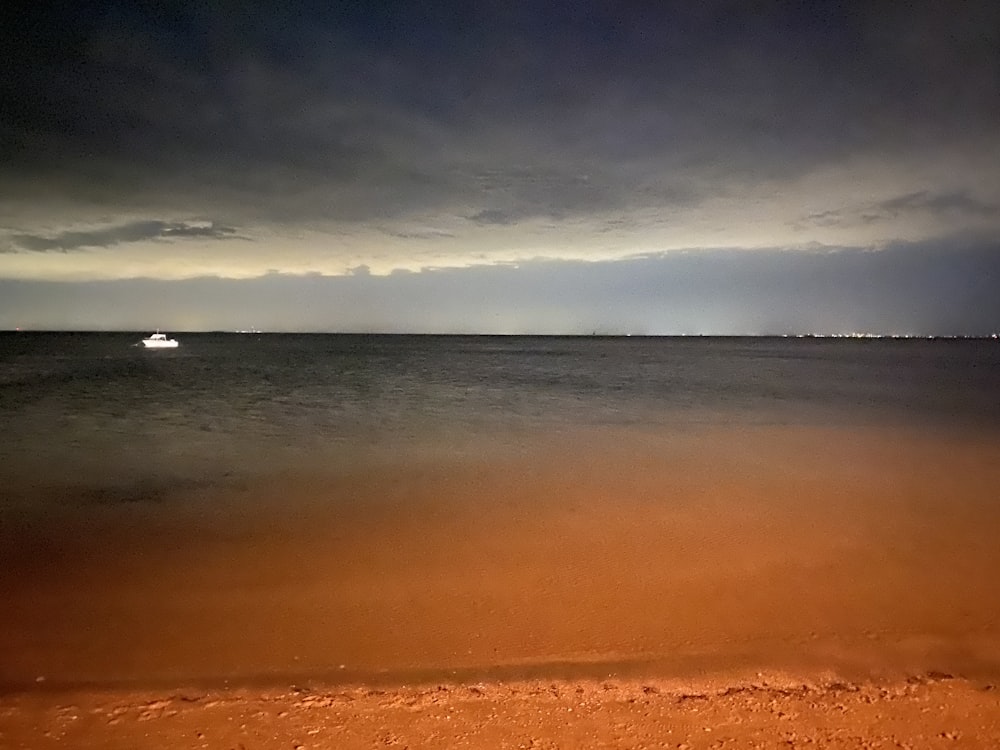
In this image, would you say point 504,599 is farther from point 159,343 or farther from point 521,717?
point 159,343

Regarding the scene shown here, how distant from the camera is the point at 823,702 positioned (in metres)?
4.61

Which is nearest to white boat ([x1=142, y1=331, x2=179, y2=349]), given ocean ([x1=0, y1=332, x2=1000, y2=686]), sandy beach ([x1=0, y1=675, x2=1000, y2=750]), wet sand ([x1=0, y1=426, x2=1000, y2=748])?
ocean ([x1=0, y1=332, x2=1000, y2=686])

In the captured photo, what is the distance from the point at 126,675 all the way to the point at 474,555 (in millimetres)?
4112

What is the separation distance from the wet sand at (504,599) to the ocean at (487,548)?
0.04 m

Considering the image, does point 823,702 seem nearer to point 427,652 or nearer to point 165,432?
point 427,652

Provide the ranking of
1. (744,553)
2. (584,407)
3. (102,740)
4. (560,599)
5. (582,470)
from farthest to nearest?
(584,407)
(582,470)
(744,553)
(560,599)
(102,740)

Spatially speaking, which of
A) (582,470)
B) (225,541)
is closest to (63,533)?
(225,541)

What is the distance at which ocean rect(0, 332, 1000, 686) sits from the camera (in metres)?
5.85

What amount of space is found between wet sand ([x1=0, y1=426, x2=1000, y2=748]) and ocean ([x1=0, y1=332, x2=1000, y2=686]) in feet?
0.14

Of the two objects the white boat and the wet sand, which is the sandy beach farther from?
the white boat

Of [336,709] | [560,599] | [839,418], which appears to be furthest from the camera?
[839,418]

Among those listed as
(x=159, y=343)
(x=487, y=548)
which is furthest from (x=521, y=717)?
(x=159, y=343)

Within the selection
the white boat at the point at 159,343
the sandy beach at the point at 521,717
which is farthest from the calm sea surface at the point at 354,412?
the white boat at the point at 159,343

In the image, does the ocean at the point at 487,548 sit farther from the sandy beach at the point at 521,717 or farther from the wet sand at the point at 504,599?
the sandy beach at the point at 521,717
